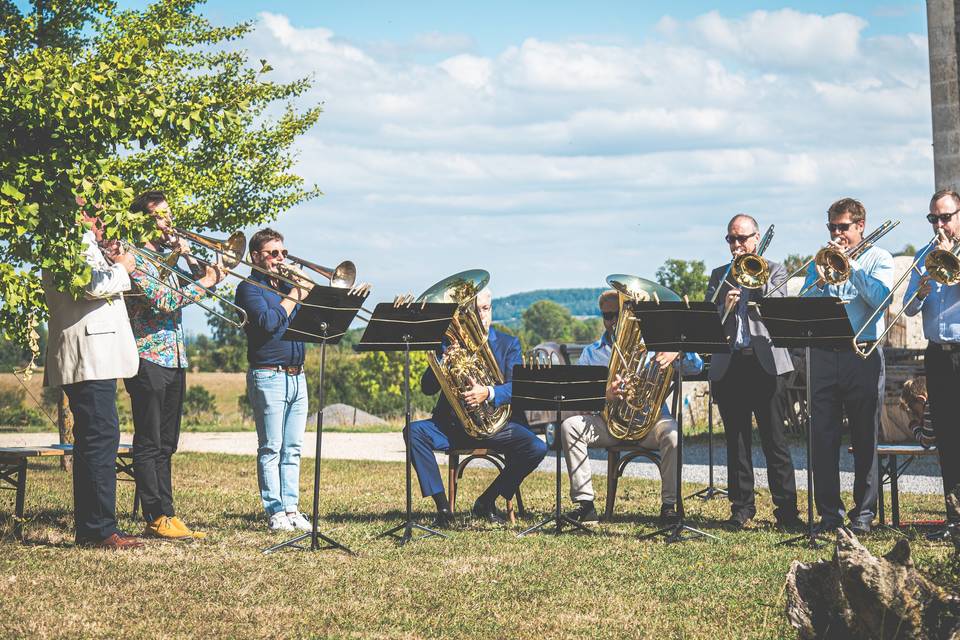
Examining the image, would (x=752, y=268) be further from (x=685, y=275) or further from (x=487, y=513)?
(x=685, y=275)

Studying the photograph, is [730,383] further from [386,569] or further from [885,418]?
[885,418]

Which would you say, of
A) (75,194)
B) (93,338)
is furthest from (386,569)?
(75,194)

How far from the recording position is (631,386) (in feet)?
27.7

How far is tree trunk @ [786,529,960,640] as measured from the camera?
437cm

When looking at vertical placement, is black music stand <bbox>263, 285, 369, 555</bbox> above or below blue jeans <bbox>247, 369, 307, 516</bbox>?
above

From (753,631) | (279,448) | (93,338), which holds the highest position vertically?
(93,338)

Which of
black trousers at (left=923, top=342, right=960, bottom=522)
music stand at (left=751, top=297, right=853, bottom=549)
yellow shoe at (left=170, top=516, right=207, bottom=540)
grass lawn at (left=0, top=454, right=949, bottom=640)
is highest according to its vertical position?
music stand at (left=751, top=297, right=853, bottom=549)

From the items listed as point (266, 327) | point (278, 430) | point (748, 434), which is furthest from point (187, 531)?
point (748, 434)

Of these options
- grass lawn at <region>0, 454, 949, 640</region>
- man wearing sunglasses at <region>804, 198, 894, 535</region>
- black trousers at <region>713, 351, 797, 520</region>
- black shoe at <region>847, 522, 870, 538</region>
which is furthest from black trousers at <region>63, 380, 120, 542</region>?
black shoe at <region>847, 522, 870, 538</region>

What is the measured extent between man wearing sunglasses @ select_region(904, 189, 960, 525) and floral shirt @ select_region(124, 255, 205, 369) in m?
4.67

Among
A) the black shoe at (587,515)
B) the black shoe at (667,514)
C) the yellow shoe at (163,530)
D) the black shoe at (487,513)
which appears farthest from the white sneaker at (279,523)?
the black shoe at (667,514)

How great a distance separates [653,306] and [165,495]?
3562 mm

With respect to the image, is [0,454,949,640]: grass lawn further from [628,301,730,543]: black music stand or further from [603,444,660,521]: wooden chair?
[628,301,730,543]: black music stand

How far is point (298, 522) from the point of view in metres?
8.18
